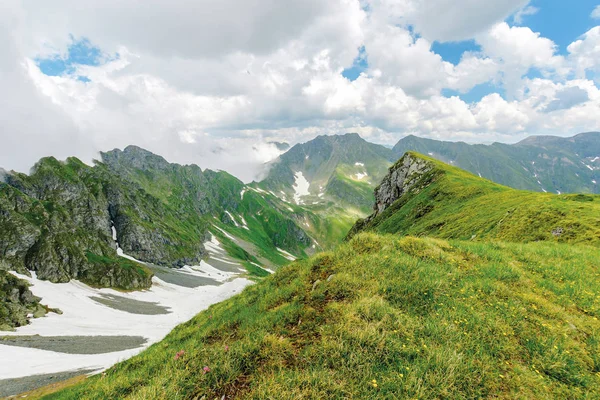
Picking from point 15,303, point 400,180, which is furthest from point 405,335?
point 15,303

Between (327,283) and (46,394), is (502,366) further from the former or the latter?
(46,394)

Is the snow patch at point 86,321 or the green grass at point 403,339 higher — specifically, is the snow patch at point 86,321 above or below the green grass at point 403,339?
below

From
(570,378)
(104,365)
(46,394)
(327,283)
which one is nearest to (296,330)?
(327,283)

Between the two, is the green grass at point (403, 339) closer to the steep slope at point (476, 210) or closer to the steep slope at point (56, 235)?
the steep slope at point (476, 210)

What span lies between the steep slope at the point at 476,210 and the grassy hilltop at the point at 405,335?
77.1ft

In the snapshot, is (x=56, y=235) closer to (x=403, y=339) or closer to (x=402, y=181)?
(x=402, y=181)

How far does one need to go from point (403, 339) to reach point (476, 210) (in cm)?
6095

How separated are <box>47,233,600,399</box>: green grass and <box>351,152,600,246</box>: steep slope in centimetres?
2538

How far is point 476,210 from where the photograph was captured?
188 ft

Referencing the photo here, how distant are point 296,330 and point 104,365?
70.9 metres

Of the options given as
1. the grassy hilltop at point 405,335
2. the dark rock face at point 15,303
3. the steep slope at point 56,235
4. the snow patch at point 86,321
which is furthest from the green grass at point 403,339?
the steep slope at point 56,235

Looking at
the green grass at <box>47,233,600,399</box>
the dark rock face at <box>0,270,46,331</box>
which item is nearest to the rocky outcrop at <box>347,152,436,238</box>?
the green grass at <box>47,233,600,399</box>

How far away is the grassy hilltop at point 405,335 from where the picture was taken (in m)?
6.43

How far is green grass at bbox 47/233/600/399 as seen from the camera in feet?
21.0
